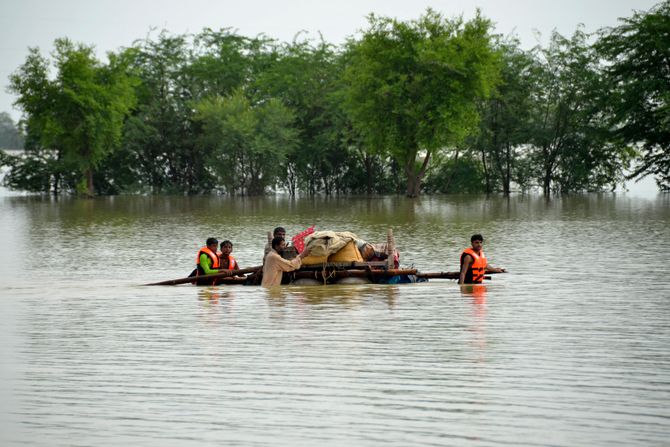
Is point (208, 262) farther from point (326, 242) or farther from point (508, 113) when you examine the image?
point (508, 113)

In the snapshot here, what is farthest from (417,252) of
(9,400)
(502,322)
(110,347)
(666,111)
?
(666,111)

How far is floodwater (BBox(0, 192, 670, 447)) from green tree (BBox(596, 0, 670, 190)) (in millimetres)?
36370

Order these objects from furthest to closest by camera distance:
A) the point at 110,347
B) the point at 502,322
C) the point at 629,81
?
1. the point at 629,81
2. the point at 502,322
3. the point at 110,347

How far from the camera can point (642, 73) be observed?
6606 cm

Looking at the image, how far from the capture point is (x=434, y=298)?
65.5ft

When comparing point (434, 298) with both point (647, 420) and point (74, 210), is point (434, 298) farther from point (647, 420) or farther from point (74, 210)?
point (74, 210)

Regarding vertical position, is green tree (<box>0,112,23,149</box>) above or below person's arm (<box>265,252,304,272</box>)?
above

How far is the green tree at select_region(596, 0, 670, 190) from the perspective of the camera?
210 feet

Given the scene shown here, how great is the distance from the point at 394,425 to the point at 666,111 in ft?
175

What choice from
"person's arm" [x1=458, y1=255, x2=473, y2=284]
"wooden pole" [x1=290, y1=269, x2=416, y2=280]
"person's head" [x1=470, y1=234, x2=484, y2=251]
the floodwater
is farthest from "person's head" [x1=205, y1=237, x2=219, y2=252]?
"person's head" [x1=470, y1=234, x2=484, y2=251]

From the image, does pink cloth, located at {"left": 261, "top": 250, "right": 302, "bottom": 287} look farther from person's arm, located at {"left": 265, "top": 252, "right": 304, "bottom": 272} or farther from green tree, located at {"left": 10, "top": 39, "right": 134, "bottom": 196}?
green tree, located at {"left": 10, "top": 39, "right": 134, "bottom": 196}

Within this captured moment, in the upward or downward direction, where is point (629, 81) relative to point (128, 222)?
upward

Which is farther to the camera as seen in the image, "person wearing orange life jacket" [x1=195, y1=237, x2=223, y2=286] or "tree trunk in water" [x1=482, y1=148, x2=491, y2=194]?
"tree trunk in water" [x1=482, y1=148, x2=491, y2=194]

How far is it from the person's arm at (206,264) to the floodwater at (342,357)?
765mm
